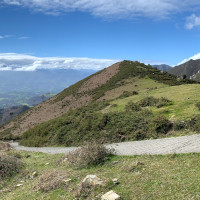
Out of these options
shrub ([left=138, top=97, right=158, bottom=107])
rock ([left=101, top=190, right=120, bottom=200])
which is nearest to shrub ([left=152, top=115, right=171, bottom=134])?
shrub ([left=138, top=97, right=158, bottom=107])

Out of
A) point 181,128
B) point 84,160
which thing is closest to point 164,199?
point 84,160

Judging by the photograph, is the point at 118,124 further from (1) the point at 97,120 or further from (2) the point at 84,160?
(2) the point at 84,160

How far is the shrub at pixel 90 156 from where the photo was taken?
40.2ft

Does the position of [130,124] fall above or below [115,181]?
above

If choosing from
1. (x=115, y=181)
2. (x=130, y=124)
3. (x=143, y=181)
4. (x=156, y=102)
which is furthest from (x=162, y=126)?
(x=115, y=181)

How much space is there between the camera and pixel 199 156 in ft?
33.3

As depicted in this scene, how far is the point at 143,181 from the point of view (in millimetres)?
8383

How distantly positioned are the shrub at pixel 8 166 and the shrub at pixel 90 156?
3920 mm

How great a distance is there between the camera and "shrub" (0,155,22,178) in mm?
13383

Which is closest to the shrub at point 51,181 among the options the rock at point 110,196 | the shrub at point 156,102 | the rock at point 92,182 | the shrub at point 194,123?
the rock at point 92,182

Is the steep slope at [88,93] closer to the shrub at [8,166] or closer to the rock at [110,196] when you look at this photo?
the shrub at [8,166]

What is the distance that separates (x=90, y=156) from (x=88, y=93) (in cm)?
4594

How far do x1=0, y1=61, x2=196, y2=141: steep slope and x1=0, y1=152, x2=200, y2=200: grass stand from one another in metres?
35.6

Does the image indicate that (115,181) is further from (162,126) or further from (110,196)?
(162,126)
